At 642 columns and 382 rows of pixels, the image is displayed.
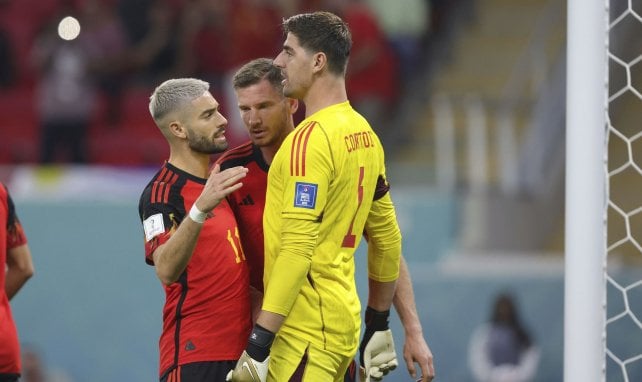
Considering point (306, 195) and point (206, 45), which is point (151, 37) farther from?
point (306, 195)

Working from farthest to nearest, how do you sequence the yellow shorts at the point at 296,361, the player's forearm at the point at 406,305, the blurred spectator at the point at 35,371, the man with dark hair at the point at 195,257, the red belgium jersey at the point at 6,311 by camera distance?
the blurred spectator at the point at 35,371 → the red belgium jersey at the point at 6,311 → the player's forearm at the point at 406,305 → the man with dark hair at the point at 195,257 → the yellow shorts at the point at 296,361

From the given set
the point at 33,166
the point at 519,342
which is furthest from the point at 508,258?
the point at 33,166

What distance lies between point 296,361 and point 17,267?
1.82 metres

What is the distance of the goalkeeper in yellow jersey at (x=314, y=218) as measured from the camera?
3.99m

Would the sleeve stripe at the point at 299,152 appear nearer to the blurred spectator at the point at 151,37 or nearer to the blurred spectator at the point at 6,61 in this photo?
the blurred spectator at the point at 151,37

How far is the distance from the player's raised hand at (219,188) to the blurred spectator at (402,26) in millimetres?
8364

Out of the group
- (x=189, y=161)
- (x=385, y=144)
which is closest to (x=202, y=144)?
(x=189, y=161)

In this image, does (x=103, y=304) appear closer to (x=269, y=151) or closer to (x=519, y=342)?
(x=519, y=342)

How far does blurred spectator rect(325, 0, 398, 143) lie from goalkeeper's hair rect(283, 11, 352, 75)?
23.9ft

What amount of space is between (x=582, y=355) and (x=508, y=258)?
19.4ft

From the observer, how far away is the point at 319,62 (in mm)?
4199

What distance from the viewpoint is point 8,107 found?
1248 centimetres

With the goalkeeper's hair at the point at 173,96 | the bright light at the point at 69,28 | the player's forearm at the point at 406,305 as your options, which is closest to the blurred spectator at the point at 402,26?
the bright light at the point at 69,28

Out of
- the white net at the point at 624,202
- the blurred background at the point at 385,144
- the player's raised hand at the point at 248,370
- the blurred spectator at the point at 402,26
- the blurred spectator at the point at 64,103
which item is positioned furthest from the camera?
the blurred spectator at the point at 402,26
